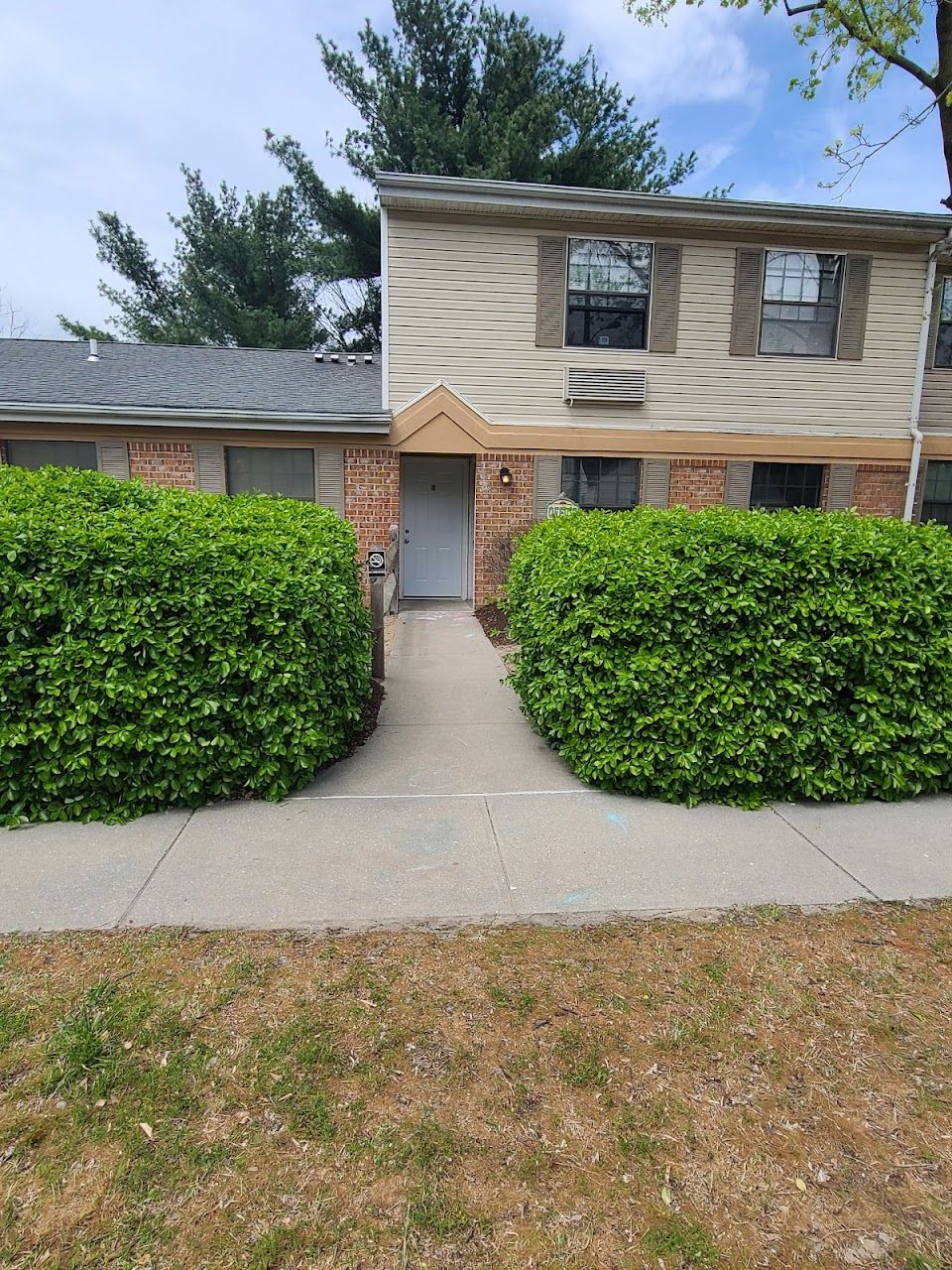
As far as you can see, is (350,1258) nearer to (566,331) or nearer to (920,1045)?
(920,1045)

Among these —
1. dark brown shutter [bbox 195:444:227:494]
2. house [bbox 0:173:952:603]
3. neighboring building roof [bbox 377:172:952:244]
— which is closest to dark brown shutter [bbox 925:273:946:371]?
house [bbox 0:173:952:603]

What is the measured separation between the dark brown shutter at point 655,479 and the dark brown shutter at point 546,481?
1.31 m

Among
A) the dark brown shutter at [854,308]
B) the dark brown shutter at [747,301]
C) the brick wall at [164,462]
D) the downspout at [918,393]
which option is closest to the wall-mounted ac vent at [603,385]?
the dark brown shutter at [747,301]

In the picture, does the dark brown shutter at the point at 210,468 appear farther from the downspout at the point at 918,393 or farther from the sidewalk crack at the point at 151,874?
the downspout at the point at 918,393

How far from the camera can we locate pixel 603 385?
1056 cm

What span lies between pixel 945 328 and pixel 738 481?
4337 millimetres

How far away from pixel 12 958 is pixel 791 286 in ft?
40.3

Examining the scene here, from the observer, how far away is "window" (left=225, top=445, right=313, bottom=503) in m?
10.3

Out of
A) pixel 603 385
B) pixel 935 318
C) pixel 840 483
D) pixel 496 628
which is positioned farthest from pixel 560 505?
pixel 935 318

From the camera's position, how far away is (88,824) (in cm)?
381

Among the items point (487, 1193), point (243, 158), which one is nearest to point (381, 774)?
point (487, 1193)

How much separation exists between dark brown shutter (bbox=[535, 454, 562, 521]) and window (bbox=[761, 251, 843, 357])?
11.9ft

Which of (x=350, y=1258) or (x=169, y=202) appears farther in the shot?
(x=169, y=202)

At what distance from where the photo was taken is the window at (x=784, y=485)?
11.3 m
